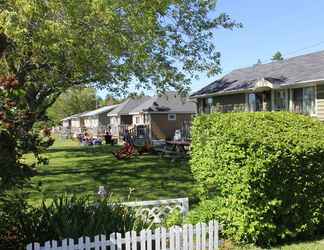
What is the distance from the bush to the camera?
7590 mm

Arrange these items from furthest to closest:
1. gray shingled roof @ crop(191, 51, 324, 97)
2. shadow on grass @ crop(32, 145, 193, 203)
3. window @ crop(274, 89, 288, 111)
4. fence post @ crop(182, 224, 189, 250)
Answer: window @ crop(274, 89, 288, 111) → gray shingled roof @ crop(191, 51, 324, 97) → shadow on grass @ crop(32, 145, 193, 203) → fence post @ crop(182, 224, 189, 250)

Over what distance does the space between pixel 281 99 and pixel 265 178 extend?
21.2 meters

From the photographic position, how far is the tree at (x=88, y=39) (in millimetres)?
11500

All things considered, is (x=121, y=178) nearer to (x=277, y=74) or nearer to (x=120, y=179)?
(x=120, y=179)

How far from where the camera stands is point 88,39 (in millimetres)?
13828

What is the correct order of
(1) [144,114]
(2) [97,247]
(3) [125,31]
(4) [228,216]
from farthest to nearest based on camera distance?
(1) [144,114], (3) [125,31], (4) [228,216], (2) [97,247]

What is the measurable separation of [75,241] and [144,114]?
1661 inches

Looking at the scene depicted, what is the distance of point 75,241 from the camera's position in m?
6.87

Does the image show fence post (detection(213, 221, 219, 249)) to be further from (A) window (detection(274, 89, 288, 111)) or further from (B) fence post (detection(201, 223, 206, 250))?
(A) window (detection(274, 89, 288, 111))

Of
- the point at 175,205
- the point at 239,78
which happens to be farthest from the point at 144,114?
the point at 175,205

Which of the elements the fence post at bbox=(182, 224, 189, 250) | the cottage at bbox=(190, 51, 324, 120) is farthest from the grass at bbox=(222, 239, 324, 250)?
the cottage at bbox=(190, 51, 324, 120)

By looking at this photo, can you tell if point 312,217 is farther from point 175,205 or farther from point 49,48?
point 49,48

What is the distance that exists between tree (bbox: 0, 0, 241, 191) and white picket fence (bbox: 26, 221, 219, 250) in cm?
198

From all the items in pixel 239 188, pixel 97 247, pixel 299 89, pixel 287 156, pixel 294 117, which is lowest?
pixel 97 247
